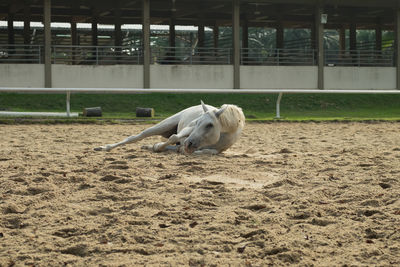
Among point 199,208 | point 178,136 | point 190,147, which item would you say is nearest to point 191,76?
point 178,136

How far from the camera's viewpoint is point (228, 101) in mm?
18984

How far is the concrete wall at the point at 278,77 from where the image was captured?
2222cm

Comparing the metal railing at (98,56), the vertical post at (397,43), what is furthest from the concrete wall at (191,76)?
the vertical post at (397,43)

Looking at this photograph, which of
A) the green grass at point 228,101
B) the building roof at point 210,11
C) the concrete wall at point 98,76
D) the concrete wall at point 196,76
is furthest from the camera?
the building roof at point 210,11

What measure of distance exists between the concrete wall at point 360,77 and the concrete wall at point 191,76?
4.28m

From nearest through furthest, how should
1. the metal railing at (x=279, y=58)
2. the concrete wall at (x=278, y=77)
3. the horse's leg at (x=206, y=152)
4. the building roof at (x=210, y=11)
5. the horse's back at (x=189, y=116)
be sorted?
the horse's leg at (x=206, y=152), the horse's back at (x=189, y=116), the concrete wall at (x=278, y=77), the metal railing at (x=279, y=58), the building roof at (x=210, y=11)

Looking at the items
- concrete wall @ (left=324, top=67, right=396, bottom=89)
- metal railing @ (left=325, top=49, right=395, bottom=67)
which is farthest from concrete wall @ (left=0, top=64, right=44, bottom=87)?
metal railing @ (left=325, top=49, right=395, bottom=67)

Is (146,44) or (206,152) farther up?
(146,44)

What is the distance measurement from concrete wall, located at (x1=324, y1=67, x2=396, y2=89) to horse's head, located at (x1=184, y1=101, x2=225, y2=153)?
16959 millimetres

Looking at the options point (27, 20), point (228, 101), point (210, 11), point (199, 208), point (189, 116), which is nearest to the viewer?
point (199, 208)

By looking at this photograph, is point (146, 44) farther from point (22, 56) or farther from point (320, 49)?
point (320, 49)

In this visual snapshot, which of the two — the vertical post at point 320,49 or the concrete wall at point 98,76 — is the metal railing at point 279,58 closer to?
the vertical post at point 320,49

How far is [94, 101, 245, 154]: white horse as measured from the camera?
22.9ft

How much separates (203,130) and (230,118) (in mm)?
401
